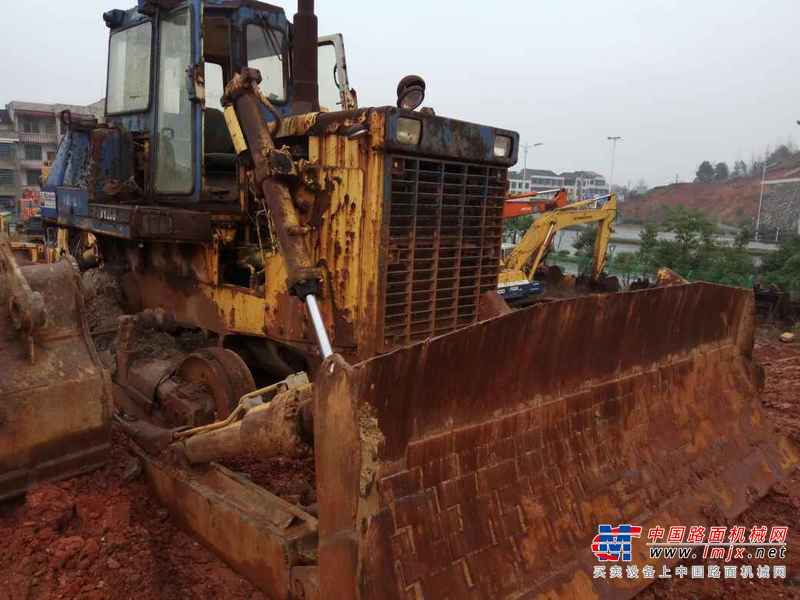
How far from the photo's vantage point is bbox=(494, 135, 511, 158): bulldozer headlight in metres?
3.78

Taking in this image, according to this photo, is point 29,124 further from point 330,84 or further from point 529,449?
point 529,449

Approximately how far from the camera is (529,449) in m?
2.74

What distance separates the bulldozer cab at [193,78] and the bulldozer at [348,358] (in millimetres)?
20

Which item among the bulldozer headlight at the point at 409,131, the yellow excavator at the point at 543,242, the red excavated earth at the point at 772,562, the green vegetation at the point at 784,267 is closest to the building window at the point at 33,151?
the yellow excavator at the point at 543,242

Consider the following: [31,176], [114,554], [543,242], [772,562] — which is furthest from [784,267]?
[31,176]

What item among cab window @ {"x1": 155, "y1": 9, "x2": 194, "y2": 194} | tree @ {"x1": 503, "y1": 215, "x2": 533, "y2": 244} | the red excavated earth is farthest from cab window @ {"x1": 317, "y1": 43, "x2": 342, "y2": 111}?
tree @ {"x1": 503, "y1": 215, "x2": 533, "y2": 244}

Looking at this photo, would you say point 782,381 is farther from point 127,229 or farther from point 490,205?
point 127,229

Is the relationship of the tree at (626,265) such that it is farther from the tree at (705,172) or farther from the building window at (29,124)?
the tree at (705,172)

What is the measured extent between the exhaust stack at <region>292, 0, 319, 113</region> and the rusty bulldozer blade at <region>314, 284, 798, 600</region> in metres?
2.45

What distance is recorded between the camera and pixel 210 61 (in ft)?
15.6

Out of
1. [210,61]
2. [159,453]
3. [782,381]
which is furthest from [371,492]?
[782,381]

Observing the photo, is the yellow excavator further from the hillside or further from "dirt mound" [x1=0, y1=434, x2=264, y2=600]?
the hillside

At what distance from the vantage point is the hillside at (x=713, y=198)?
60250 mm

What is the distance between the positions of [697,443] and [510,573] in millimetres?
1765
